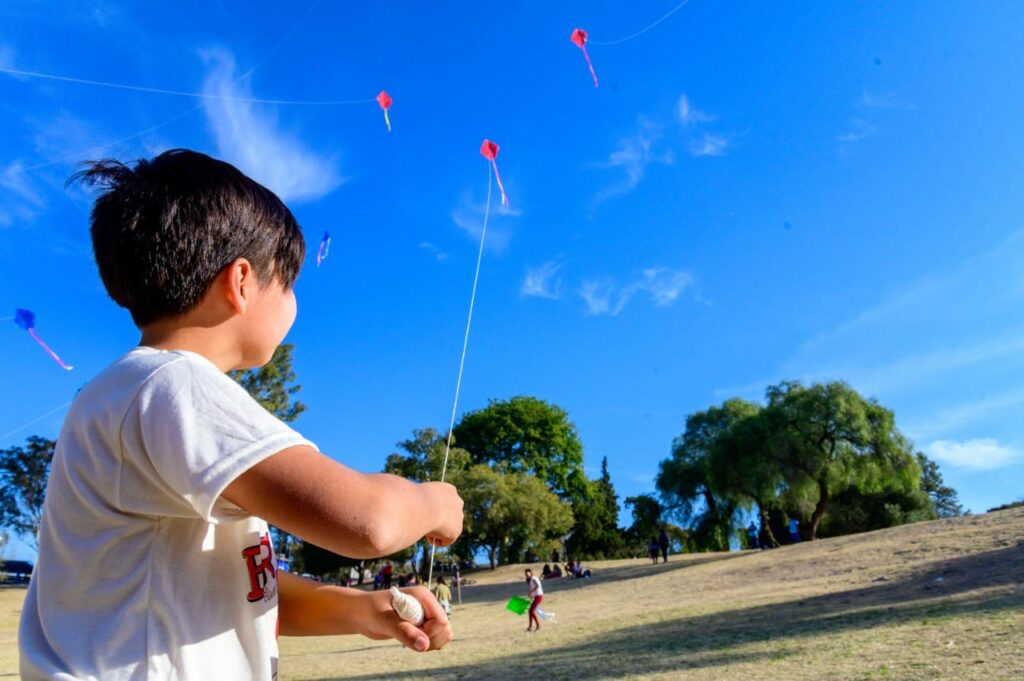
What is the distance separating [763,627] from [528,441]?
47.4 metres

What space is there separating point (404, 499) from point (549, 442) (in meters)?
59.3

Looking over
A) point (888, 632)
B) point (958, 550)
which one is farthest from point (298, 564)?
point (888, 632)

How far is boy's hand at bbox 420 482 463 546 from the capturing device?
1.28 m

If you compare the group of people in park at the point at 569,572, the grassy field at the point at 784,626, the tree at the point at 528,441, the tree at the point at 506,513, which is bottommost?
the group of people in park at the point at 569,572

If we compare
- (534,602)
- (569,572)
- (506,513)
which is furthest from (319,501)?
(506,513)

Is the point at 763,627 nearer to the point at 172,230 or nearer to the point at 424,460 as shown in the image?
the point at 172,230

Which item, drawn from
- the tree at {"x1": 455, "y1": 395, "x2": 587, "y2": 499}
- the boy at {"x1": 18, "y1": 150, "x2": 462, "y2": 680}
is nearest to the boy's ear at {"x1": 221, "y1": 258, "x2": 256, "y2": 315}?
the boy at {"x1": 18, "y1": 150, "x2": 462, "y2": 680}

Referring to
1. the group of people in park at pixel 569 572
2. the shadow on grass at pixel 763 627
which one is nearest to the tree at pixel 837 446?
the group of people in park at pixel 569 572

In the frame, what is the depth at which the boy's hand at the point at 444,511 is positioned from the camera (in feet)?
4.21

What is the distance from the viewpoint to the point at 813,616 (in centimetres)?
1281

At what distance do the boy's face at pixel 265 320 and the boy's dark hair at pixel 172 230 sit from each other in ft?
0.10

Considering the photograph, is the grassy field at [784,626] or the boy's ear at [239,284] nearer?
the boy's ear at [239,284]

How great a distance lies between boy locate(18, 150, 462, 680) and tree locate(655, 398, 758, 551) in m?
45.3

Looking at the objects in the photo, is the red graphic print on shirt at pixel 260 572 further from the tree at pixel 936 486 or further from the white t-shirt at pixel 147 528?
the tree at pixel 936 486
